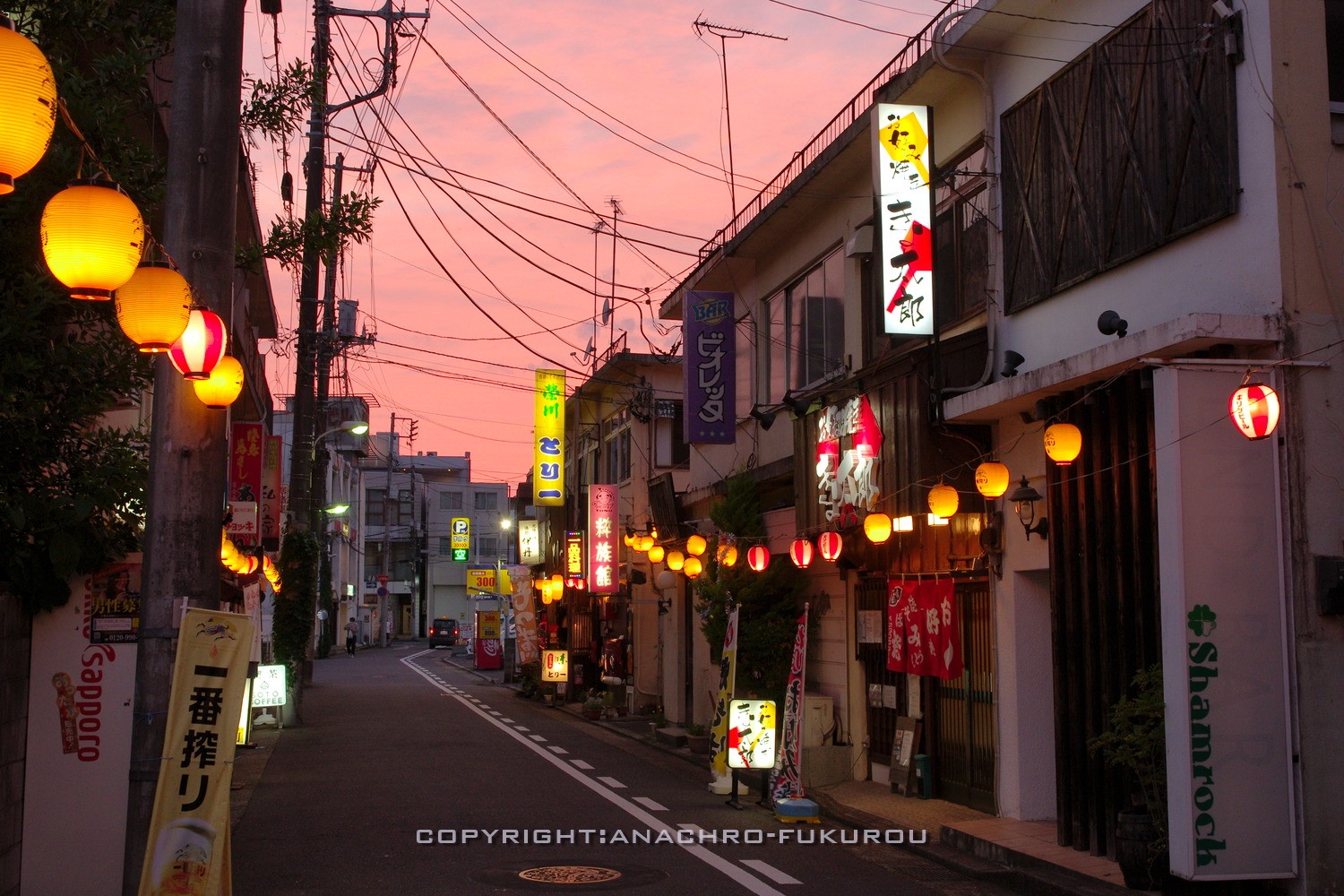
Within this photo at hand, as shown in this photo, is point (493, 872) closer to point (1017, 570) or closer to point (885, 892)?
point (885, 892)

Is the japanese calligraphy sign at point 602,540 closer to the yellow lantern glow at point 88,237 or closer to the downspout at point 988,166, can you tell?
the downspout at point 988,166

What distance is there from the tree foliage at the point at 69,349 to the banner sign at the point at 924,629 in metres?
9.42

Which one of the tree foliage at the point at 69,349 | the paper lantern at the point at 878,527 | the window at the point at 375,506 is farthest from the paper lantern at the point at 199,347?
the window at the point at 375,506

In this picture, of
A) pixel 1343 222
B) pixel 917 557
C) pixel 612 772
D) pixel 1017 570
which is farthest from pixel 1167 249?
pixel 612 772

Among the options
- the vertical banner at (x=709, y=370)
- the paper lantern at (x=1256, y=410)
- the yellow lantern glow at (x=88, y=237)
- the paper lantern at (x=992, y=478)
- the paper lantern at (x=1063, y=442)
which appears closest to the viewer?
the yellow lantern glow at (x=88, y=237)

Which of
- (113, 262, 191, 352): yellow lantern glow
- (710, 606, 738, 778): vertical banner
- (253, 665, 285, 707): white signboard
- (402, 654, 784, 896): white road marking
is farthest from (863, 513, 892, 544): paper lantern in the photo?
(253, 665, 285, 707): white signboard

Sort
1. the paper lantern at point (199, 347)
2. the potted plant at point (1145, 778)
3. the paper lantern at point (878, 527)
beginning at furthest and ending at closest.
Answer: the paper lantern at point (878, 527) < the potted plant at point (1145, 778) < the paper lantern at point (199, 347)

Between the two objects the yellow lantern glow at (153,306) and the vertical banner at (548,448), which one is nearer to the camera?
the yellow lantern glow at (153,306)

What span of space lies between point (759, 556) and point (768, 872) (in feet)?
26.4

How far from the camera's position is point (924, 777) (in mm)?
15547

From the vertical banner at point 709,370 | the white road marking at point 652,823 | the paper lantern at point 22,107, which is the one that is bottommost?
the white road marking at point 652,823

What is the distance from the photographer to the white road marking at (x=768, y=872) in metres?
11.1

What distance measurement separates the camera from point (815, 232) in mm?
20250

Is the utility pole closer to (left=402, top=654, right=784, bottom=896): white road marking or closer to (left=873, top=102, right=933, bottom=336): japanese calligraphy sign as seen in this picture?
(left=402, top=654, right=784, bottom=896): white road marking
